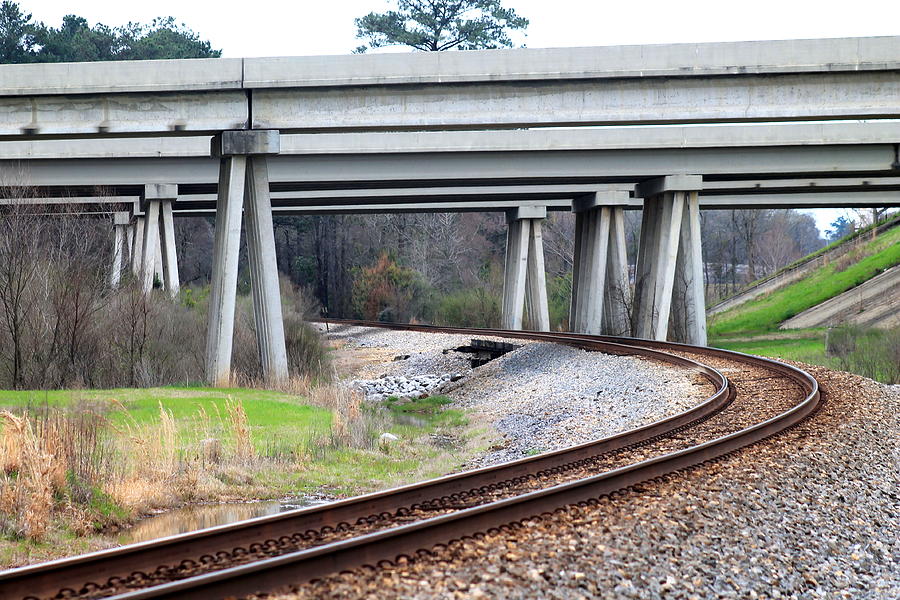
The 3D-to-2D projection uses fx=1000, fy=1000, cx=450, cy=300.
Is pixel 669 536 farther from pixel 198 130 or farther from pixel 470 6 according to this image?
pixel 470 6

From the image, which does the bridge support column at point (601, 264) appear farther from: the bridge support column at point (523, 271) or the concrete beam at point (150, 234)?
the concrete beam at point (150, 234)

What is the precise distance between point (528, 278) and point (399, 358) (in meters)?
12.0

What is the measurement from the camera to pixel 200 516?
1027 centimetres

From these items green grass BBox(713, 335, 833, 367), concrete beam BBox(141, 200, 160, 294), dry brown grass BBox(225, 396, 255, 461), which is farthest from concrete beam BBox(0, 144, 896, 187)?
dry brown grass BBox(225, 396, 255, 461)

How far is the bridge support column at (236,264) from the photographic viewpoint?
23.1 m

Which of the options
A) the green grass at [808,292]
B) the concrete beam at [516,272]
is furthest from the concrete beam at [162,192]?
the green grass at [808,292]

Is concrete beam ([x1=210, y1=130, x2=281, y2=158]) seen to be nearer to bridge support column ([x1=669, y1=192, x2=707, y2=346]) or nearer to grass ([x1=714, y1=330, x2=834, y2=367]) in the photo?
bridge support column ([x1=669, y1=192, x2=707, y2=346])

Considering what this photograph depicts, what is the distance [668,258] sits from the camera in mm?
32438

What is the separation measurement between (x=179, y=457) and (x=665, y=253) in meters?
23.0

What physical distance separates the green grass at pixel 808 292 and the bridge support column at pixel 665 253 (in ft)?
29.6

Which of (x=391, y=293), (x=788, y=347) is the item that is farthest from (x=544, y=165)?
(x=391, y=293)

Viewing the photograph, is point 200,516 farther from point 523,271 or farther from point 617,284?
point 523,271

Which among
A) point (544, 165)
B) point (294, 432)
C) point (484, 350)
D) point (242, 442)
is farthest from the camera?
point (484, 350)

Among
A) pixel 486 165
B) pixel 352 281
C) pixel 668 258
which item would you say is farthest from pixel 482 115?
pixel 352 281
